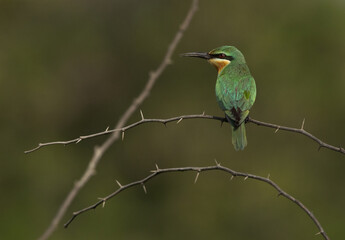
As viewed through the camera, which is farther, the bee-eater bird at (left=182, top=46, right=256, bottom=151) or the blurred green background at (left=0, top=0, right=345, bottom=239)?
the blurred green background at (left=0, top=0, right=345, bottom=239)

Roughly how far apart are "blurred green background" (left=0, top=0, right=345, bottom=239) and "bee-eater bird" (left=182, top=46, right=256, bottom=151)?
5.62 metres

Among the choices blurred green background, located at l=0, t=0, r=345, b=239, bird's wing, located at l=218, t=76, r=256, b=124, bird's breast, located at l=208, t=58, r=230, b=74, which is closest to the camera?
bird's wing, located at l=218, t=76, r=256, b=124

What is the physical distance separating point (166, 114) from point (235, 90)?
7.47 meters

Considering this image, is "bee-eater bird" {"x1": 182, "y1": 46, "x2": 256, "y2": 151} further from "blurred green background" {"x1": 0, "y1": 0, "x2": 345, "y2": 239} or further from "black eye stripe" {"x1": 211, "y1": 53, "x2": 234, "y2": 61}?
"blurred green background" {"x1": 0, "y1": 0, "x2": 345, "y2": 239}

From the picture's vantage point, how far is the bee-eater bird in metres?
3.82

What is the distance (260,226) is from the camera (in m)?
10.7

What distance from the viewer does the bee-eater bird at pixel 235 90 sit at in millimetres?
3822

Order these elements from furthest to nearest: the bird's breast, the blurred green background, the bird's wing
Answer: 1. the blurred green background
2. the bird's breast
3. the bird's wing

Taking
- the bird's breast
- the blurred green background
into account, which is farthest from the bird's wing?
the blurred green background

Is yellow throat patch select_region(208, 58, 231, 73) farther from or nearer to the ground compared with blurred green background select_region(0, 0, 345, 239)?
farther from the ground

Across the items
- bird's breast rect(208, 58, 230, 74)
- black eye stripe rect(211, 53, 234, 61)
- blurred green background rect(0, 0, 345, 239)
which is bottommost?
blurred green background rect(0, 0, 345, 239)

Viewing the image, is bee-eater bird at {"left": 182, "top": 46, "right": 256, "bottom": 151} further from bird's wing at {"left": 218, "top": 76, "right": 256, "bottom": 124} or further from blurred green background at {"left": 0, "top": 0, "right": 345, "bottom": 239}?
blurred green background at {"left": 0, "top": 0, "right": 345, "bottom": 239}

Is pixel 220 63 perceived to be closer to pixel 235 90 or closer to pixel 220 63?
pixel 220 63

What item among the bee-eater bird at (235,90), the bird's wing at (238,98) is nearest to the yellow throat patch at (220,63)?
the bee-eater bird at (235,90)
